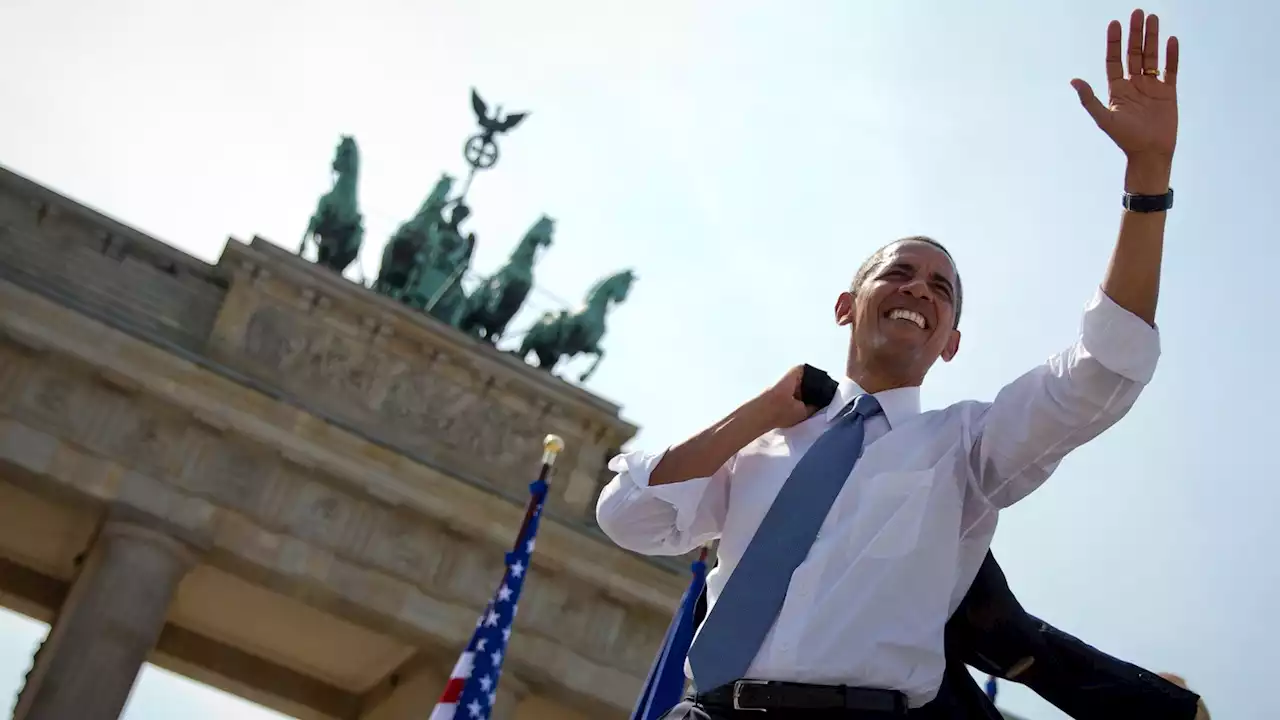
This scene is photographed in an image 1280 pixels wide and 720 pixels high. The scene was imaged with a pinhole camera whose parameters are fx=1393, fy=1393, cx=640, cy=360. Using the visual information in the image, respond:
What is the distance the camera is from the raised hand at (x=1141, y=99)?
9.84 feet

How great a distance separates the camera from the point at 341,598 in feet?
68.5

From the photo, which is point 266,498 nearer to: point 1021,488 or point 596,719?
point 596,719

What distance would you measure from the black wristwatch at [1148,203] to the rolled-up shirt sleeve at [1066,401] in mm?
204

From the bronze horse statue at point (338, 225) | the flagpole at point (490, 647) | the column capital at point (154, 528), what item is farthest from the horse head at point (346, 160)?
the flagpole at point (490, 647)

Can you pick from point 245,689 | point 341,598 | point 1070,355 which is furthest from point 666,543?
point 245,689

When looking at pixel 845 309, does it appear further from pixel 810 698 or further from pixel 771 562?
pixel 810 698

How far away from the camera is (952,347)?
375cm

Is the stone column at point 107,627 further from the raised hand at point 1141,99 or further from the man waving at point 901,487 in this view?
the raised hand at point 1141,99

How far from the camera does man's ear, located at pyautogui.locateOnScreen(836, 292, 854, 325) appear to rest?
3.81 m

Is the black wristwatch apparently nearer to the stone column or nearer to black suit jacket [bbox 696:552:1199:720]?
black suit jacket [bbox 696:552:1199:720]

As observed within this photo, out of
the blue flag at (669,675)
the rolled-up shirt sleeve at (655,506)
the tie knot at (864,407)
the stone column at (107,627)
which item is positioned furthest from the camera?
the stone column at (107,627)

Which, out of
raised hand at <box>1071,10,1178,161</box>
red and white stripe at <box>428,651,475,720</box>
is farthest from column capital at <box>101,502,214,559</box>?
raised hand at <box>1071,10,1178,161</box>

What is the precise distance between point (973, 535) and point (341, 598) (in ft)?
61.3

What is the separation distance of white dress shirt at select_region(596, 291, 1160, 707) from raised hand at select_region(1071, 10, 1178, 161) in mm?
368
